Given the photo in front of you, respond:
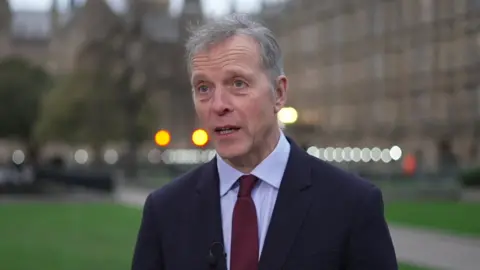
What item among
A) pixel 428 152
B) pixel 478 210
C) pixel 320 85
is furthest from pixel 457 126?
pixel 478 210

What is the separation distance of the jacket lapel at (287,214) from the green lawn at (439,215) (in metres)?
20.3

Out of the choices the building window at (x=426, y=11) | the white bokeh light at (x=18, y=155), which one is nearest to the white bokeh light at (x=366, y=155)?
the building window at (x=426, y=11)

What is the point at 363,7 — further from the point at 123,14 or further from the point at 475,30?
the point at 123,14

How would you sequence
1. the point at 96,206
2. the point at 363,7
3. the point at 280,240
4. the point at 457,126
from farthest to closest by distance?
the point at 363,7 < the point at 457,126 < the point at 96,206 < the point at 280,240

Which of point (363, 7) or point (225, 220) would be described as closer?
point (225, 220)

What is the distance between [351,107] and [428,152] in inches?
470

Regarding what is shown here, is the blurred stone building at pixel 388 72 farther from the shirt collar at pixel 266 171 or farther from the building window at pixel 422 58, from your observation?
the shirt collar at pixel 266 171

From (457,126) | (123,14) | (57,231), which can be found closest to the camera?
(57,231)

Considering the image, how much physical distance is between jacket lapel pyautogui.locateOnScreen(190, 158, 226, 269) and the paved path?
13602mm

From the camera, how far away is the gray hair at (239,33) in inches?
126

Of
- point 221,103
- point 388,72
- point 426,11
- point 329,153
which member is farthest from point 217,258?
point 329,153

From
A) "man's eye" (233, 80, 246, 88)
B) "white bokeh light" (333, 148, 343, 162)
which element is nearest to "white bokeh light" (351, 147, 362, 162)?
"white bokeh light" (333, 148, 343, 162)

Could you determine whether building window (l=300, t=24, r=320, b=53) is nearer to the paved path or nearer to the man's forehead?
the paved path

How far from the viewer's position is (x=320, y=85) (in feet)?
264
